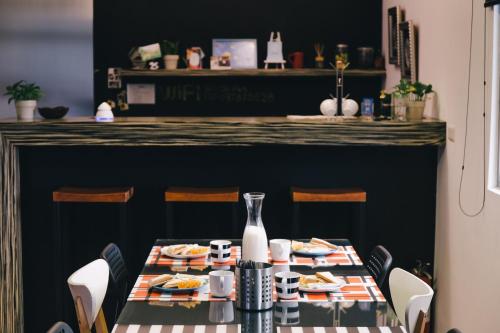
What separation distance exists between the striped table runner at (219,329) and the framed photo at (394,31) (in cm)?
383

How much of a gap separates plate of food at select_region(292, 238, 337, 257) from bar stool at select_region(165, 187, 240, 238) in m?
1.11

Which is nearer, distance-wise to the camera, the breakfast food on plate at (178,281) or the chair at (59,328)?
the chair at (59,328)

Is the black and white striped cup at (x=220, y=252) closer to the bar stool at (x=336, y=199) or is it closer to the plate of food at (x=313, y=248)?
the plate of food at (x=313, y=248)

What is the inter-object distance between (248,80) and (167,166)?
248 centimetres

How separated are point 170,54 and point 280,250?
3944 mm

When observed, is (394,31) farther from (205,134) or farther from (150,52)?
(205,134)

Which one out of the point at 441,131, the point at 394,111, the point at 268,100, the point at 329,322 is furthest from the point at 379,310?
the point at 268,100

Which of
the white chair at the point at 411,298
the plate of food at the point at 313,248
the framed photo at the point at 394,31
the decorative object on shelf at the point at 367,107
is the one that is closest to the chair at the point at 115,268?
the plate of food at the point at 313,248

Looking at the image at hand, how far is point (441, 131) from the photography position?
14.9 feet

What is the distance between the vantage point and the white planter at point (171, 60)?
673 cm

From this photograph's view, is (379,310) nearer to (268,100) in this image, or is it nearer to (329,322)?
(329,322)

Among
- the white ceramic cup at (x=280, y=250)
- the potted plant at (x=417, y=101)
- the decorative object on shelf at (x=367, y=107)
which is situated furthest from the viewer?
the decorative object on shelf at (x=367, y=107)

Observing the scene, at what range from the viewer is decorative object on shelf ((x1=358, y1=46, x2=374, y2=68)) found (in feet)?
22.0

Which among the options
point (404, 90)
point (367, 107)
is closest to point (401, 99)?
point (404, 90)
